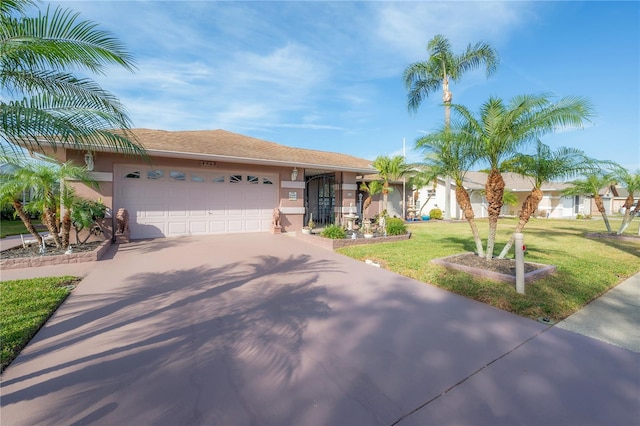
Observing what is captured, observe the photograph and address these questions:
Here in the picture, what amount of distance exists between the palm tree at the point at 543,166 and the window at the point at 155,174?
37.2ft

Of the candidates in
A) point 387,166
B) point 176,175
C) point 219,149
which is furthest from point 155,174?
point 387,166

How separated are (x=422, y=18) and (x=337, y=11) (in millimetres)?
2888

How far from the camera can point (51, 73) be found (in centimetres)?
374

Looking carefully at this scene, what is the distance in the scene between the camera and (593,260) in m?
7.88

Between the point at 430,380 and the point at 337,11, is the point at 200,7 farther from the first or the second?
the point at 430,380

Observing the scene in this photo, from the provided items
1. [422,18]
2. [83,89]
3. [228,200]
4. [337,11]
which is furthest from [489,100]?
[228,200]

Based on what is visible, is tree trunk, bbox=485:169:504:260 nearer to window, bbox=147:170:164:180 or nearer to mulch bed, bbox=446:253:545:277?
mulch bed, bbox=446:253:545:277

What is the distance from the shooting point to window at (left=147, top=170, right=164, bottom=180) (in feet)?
34.0

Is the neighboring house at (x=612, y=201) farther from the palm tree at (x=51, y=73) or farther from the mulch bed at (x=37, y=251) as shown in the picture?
the mulch bed at (x=37, y=251)

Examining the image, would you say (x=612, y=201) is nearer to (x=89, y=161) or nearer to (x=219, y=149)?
(x=219, y=149)

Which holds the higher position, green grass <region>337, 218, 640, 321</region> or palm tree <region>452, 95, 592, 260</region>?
palm tree <region>452, 95, 592, 260</region>

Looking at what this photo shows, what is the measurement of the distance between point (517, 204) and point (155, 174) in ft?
103

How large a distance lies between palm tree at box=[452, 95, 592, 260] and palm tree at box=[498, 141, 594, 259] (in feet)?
1.65

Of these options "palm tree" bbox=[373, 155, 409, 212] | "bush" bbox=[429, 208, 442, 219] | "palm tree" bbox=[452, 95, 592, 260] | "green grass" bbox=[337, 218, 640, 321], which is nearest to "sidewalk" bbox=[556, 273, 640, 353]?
"green grass" bbox=[337, 218, 640, 321]
